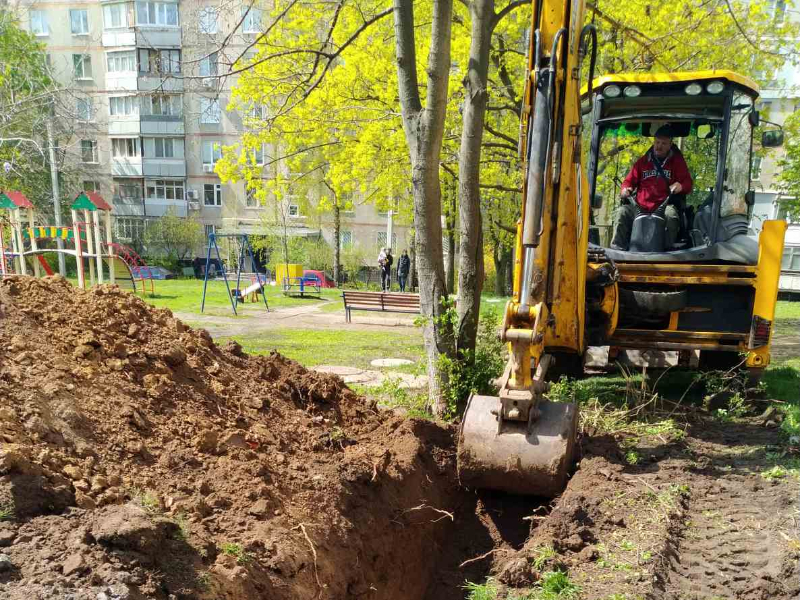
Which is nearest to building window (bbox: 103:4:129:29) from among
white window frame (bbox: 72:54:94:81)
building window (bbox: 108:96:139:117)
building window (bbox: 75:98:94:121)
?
white window frame (bbox: 72:54:94:81)

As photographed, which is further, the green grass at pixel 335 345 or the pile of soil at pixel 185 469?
the green grass at pixel 335 345

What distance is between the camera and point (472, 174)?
5988 millimetres

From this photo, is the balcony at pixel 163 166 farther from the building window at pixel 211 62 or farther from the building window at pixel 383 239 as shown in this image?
the building window at pixel 211 62

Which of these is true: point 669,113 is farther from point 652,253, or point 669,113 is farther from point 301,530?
point 301,530

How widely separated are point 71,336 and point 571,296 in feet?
12.9

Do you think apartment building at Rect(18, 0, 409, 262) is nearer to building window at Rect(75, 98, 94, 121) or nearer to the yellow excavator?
building window at Rect(75, 98, 94, 121)

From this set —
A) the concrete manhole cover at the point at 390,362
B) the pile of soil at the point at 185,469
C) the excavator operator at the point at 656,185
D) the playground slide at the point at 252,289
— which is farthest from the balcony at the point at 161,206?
the excavator operator at the point at 656,185

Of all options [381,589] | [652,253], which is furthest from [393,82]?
[381,589]

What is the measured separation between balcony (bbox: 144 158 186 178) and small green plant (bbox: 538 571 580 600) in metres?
41.5

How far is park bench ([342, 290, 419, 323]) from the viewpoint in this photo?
578 inches

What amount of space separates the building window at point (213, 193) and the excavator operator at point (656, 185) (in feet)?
125

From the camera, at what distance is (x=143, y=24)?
126 ft


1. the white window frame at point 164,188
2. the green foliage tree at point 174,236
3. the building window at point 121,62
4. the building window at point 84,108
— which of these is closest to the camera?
the building window at point 84,108

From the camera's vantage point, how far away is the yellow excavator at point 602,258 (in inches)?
173
